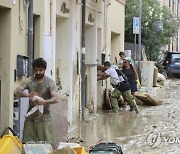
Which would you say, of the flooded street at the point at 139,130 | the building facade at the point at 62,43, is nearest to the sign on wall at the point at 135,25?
the building facade at the point at 62,43

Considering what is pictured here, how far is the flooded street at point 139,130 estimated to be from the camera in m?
9.93

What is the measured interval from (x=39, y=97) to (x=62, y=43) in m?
5.61

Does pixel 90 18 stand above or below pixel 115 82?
above

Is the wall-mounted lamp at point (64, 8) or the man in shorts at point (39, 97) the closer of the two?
the man in shorts at point (39, 97)

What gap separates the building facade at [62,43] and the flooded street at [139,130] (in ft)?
2.05

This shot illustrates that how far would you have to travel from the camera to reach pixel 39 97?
23.1ft

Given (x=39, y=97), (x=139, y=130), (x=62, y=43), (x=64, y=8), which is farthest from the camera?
(x=62, y=43)

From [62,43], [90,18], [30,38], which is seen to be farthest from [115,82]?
[30,38]

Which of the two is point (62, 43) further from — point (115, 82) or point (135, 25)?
point (135, 25)

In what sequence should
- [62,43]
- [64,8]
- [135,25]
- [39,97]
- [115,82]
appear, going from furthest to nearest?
[135,25] → [115,82] → [62,43] → [64,8] → [39,97]

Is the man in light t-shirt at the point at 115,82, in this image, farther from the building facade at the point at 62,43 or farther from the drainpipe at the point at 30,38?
the drainpipe at the point at 30,38

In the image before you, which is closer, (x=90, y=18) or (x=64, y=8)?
(x=64, y=8)

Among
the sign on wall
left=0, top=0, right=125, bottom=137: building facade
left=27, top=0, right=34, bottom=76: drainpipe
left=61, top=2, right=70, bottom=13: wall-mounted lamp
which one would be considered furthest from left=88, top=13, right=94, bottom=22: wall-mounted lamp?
the sign on wall

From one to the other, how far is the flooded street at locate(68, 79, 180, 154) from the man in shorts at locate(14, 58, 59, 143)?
2.59 meters
